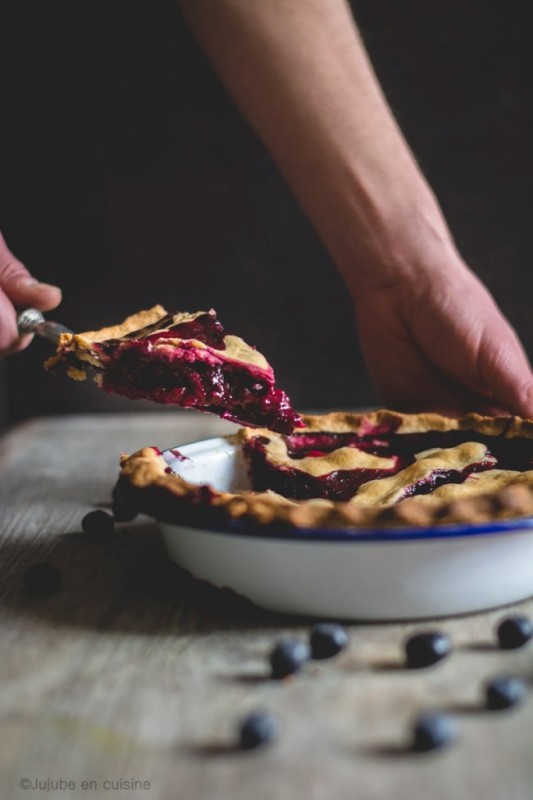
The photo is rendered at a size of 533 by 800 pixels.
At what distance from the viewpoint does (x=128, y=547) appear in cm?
201

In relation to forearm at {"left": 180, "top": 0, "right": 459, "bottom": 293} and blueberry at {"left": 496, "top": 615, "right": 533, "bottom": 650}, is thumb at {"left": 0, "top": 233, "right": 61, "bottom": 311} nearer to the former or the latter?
forearm at {"left": 180, "top": 0, "right": 459, "bottom": 293}

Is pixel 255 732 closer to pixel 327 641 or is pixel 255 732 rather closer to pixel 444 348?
pixel 327 641

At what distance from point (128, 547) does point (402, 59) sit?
2.68 metres

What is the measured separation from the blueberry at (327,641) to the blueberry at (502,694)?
0.77 feet

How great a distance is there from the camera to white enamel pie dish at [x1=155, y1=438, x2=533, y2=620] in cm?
141

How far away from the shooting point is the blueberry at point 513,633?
1421 mm

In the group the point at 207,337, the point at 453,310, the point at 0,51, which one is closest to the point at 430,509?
the point at 207,337

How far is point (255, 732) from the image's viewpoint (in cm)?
117

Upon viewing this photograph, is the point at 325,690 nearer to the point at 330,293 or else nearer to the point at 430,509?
the point at 430,509

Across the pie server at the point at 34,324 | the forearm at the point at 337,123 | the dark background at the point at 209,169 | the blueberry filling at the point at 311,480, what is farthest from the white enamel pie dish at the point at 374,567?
the dark background at the point at 209,169

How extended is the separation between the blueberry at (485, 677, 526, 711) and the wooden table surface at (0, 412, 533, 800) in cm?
2

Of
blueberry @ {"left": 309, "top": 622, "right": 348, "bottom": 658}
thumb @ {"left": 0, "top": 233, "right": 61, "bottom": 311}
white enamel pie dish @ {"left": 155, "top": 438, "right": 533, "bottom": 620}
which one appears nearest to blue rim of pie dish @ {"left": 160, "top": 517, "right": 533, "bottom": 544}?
white enamel pie dish @ {"left": 155, "top": 438, "right": 533, "bottom": 620}
